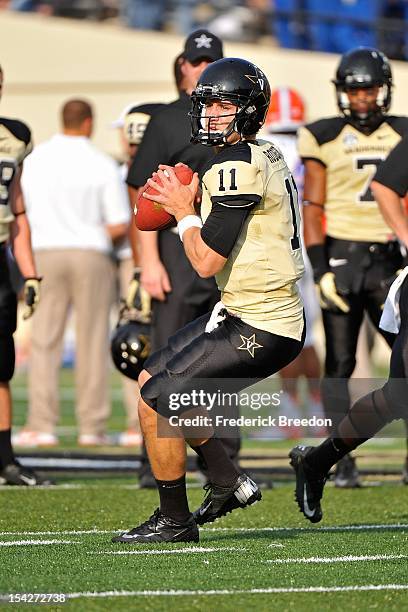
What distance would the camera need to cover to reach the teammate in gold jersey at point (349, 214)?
6.96 m

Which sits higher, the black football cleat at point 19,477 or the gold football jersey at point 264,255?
the gold football jersey at point 264,255

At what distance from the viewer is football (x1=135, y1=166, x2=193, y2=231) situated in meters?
5.04

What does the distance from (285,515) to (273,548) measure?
103 centimetres

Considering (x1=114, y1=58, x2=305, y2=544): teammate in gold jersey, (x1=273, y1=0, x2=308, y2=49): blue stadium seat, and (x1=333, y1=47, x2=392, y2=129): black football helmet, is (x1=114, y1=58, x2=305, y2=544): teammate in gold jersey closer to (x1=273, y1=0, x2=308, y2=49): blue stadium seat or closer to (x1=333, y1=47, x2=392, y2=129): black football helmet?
(x1=333, y1=47, x2=392, y2=129): black football helmet

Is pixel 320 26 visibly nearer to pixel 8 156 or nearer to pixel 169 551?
pixel 8 156

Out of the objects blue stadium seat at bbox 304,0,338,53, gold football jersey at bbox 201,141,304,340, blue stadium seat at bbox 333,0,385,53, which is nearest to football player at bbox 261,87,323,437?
gold football jersey at bbox 201,141,304,340

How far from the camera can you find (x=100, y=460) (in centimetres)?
827

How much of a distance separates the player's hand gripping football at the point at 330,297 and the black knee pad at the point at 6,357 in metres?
1.51

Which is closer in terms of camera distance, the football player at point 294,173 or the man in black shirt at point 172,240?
the man in black shirt at point 172,240

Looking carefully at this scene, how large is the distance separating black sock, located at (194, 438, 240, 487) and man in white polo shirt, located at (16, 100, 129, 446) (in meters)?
4.32

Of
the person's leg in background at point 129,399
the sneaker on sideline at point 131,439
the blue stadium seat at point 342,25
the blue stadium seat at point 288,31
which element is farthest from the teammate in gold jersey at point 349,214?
the blue stadium seat at point 288,31

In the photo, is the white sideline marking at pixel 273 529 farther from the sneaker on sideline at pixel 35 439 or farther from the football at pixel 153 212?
the sneaker on sideline at pixel 35 439

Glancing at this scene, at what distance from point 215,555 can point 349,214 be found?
8.89 feet

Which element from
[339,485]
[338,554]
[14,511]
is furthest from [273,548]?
[339,485]
